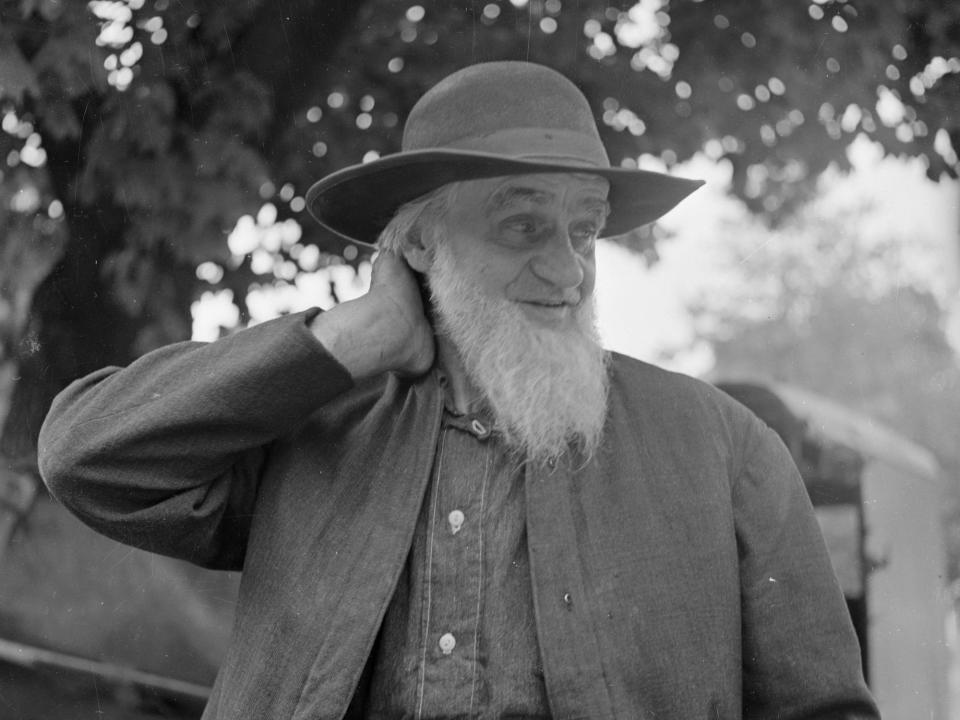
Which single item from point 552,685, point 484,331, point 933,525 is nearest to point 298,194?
point 484,331

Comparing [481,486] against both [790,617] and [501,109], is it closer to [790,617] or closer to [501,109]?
[790,617]

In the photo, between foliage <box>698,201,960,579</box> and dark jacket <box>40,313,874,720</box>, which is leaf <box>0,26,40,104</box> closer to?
dark jacket <box>40,313,874,720</box>

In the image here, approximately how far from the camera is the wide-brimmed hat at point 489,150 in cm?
238

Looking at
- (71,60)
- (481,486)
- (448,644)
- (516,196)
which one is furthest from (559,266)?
(71,60)

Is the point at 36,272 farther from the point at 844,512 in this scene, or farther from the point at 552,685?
the point at 844,512

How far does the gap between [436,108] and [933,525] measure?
1.79 m

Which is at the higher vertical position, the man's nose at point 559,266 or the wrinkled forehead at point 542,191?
the wrinkled forehead at point 542,191

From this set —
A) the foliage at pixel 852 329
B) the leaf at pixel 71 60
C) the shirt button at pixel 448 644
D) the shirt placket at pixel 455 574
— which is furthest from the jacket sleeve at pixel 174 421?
the foliage at pixel 852 329

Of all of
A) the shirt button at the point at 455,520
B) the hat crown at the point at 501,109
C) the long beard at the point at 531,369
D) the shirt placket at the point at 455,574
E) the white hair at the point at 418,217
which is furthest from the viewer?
the white hair at the point at 418,217

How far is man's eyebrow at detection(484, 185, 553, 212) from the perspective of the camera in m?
2.44

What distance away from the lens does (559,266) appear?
95.2 inches

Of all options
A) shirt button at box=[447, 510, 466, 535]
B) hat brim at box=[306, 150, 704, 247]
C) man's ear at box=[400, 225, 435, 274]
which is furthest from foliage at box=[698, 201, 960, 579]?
shirt button at box=[447, 510, 466, 535]

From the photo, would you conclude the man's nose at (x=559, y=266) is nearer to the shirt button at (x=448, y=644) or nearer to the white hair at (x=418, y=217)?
the white hair at (x=418, y=217)

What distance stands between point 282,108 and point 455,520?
1480 mm
